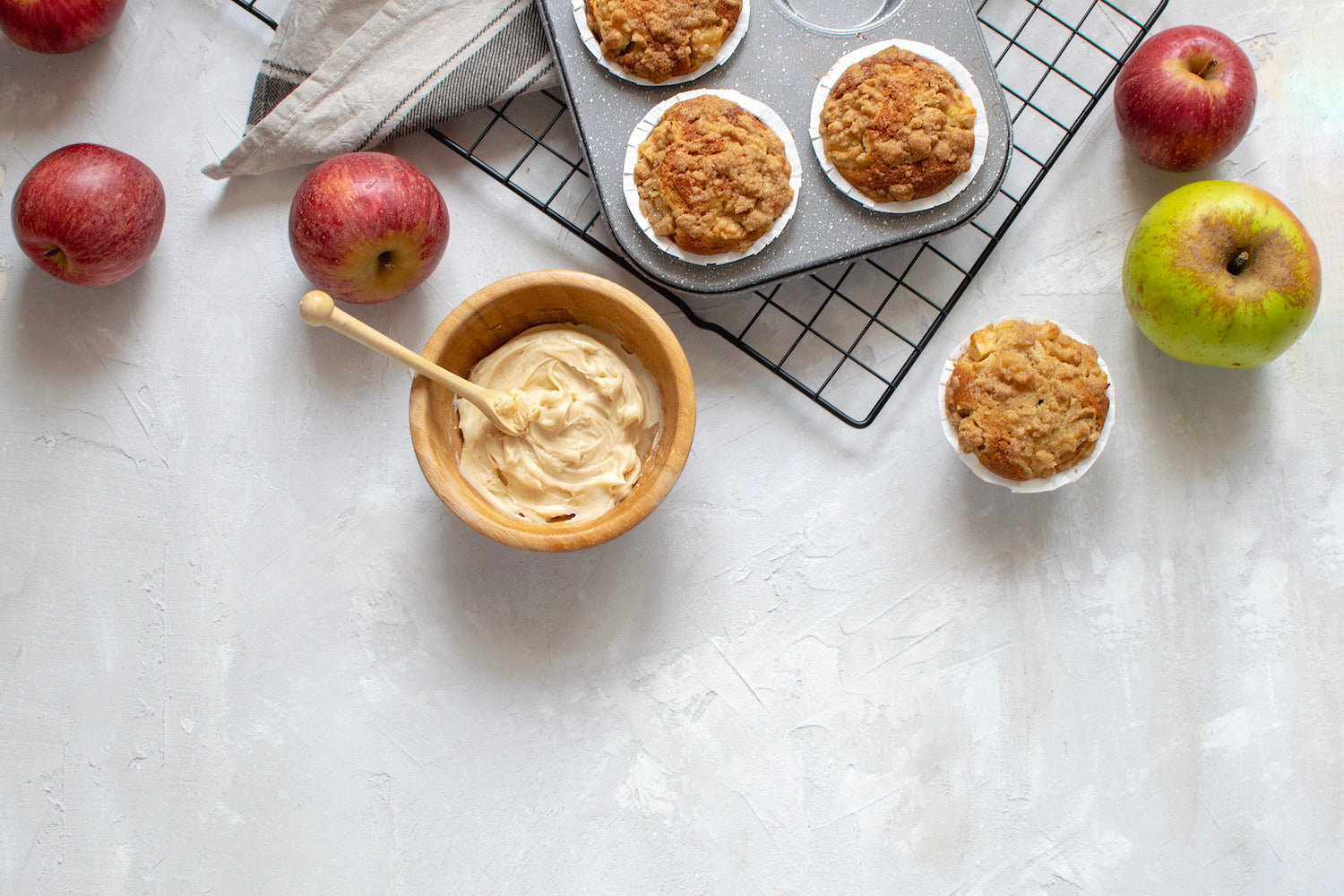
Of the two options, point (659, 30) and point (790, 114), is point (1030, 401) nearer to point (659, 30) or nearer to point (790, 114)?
point (790, 114)

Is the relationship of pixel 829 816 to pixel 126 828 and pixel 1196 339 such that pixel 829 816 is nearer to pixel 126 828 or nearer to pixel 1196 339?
pixel 1196 339

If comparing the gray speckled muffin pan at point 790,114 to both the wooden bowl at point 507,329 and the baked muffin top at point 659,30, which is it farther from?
the wooden bowl at point 507,329

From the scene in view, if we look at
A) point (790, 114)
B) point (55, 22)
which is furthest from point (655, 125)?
point (55, 22)

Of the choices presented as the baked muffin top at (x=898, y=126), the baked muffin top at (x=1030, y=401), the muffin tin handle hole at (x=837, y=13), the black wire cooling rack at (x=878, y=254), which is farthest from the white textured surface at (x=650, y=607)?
the muffin tin handle hole at (x=837, y=13)

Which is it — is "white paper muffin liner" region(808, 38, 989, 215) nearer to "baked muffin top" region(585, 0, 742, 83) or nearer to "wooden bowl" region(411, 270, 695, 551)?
"baked muffin top" region(585, 0, 742, 83)

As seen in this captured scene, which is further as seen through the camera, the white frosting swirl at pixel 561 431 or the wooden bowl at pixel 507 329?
the white frosting swirl at pixel 561 431

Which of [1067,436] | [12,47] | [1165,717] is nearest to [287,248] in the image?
[12,47]

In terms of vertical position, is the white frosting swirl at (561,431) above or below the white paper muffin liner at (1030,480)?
below
